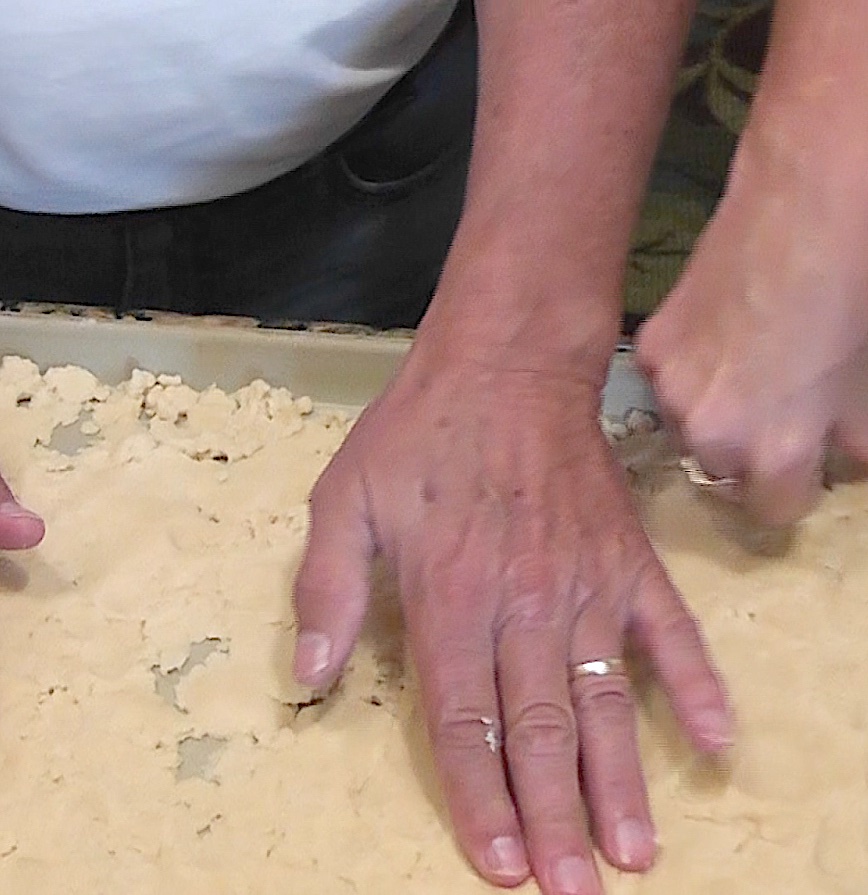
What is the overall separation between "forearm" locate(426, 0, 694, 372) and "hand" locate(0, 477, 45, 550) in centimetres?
26

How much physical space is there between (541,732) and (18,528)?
329mm

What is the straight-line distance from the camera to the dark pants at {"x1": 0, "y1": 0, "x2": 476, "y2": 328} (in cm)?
109

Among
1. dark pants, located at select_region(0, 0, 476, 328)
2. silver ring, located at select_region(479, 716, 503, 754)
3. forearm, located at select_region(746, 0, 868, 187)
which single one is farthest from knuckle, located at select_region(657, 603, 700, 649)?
dark pants, located at select_region(0, 0, 476, 328)

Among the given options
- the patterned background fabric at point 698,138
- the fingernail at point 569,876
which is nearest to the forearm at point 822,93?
the fingernail at point 569,876

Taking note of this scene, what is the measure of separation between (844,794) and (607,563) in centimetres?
17

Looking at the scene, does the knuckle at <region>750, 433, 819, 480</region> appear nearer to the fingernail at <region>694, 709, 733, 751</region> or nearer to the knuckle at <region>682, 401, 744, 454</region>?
the knuckle at <region>682, 401, 744, 454</region>

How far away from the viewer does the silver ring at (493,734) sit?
712 millimetres

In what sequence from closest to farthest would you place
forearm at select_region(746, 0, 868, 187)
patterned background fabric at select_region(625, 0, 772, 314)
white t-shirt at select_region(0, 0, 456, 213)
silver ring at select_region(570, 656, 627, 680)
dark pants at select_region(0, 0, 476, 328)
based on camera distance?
forearm at select_region(746, 0, 868, 187), silver ring at select_region(570, 656, 627, 680), white t-shirt at select_region(0, 0, 456, 213), dark pants at select_region(0, 0, 476, 328), patterned background fabric at select_region(625, 0, 772, 314)

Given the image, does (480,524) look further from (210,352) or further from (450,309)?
(210,352)

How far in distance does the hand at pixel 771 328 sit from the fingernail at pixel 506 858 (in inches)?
8.6

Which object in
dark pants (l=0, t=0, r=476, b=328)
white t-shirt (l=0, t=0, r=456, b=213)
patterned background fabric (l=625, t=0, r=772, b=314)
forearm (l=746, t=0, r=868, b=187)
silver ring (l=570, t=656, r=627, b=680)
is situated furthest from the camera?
patterned background fabric (l=625, t=0, r=772, b=314)

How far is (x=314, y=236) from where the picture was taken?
1.13 metres

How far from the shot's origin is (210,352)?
3.22 ft

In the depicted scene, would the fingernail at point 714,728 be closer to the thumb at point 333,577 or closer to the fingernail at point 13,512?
the thumb at point 333,577
